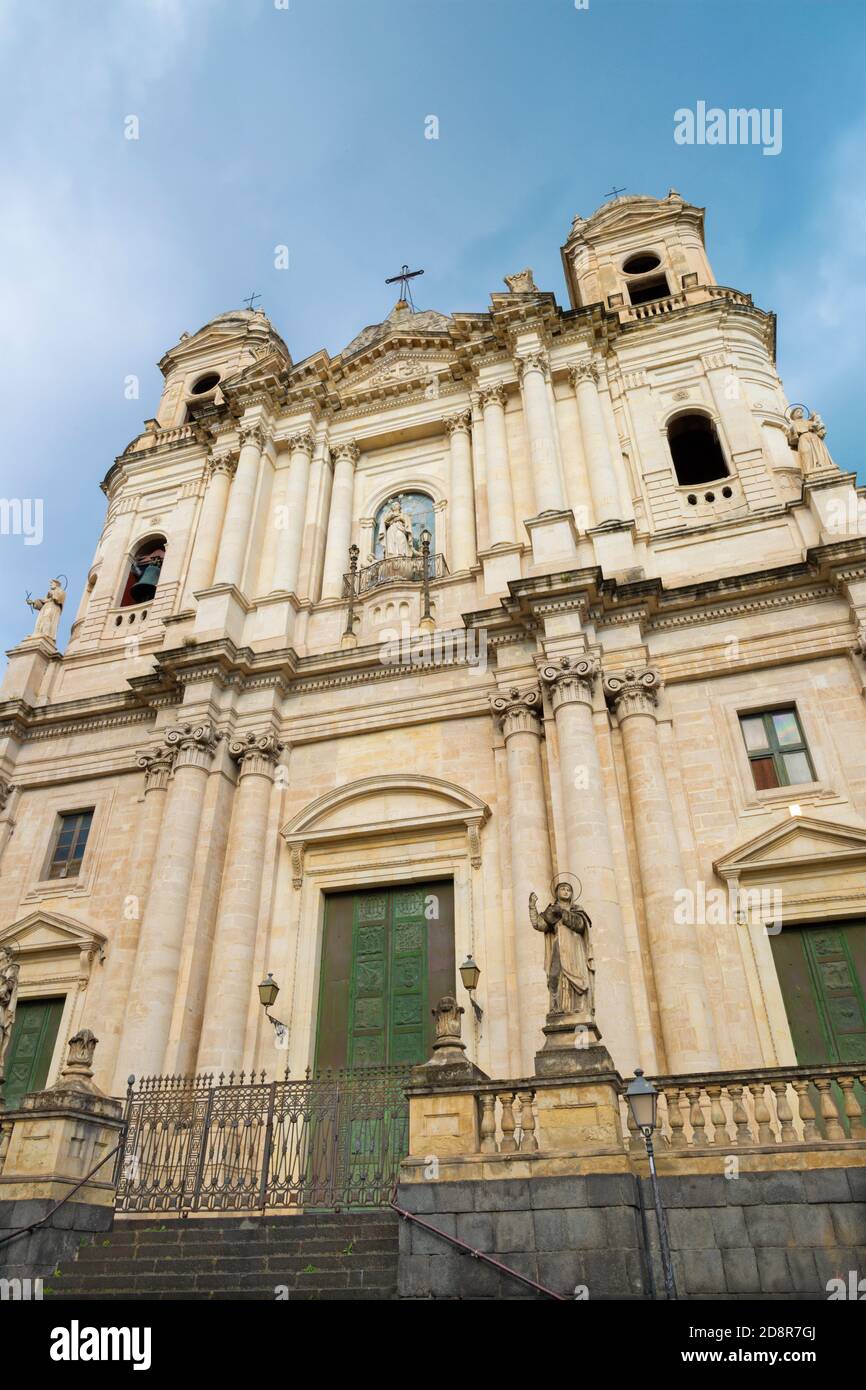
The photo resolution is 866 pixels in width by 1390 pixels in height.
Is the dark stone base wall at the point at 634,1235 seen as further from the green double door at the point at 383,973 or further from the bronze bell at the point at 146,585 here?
the bronze bell at the point at 146,585

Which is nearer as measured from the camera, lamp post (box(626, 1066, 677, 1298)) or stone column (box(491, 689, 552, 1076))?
lamp post (box(626, 1066, 677, 1298))

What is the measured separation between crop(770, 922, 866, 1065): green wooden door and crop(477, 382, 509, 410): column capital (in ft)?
45.6

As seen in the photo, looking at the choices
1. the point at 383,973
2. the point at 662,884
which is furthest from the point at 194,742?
the point at 662,884

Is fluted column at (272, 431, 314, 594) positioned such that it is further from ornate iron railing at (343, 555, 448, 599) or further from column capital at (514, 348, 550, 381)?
column capital at (514, 348, 550, 381)

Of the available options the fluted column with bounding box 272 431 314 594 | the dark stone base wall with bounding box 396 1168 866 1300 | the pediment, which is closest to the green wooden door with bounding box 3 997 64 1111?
the fluted column with bounding box 272 431 314 594

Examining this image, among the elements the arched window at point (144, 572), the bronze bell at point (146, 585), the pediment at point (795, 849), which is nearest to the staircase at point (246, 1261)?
the pediment at point (795, 849)

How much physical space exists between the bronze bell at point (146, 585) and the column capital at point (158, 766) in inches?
268

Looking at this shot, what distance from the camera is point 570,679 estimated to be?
15.9m

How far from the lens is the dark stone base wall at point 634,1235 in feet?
27.6

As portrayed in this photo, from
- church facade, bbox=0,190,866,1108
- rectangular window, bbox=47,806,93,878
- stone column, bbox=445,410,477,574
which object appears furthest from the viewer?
stone column, bbox=445,410,477,574

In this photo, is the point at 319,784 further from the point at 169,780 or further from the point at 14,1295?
the point at 14,1295

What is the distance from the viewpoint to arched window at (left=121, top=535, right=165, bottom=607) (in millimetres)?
24312
